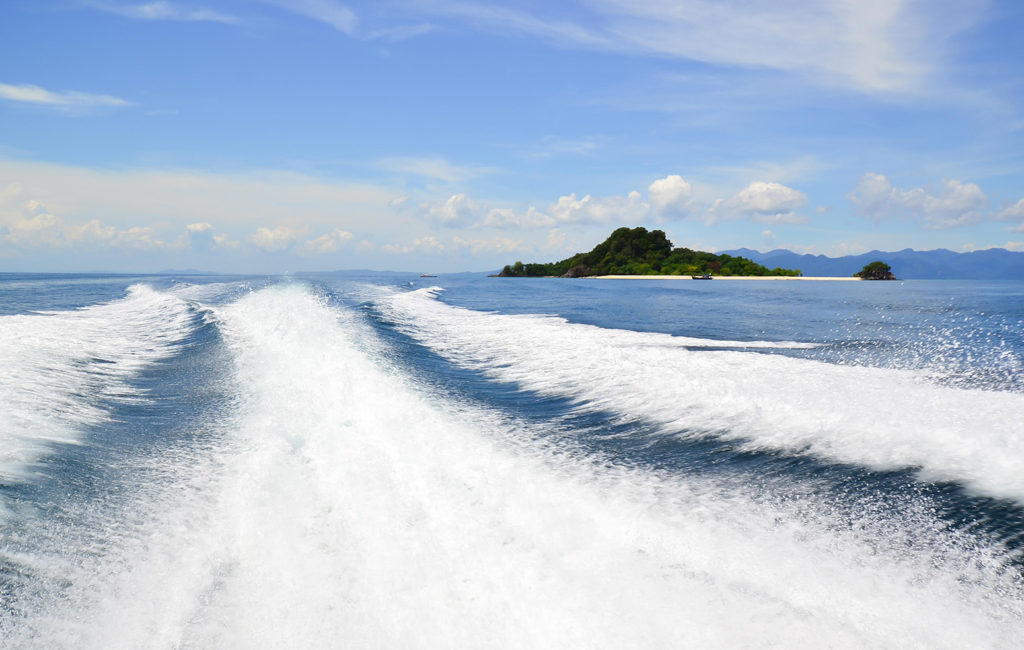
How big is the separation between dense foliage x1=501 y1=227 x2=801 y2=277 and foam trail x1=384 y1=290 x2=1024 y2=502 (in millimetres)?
95100

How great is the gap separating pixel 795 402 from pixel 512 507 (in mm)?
3898

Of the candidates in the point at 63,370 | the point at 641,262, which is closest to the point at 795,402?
the point at 63,370

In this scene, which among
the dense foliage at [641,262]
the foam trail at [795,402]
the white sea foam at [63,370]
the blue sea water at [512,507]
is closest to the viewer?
the blue sea water at [512,507]

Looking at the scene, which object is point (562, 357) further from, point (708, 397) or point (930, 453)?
point (930, 453)

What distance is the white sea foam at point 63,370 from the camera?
5004mm

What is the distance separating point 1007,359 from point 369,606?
11.3 m

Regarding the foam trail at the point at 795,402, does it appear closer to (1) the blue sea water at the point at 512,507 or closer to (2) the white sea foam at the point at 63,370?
(1) the blue sea water at the point at 512,507

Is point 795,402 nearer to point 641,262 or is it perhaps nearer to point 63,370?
point 63,370

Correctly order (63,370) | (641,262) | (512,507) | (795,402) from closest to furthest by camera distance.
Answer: (512,507)
(795,402)
(63,370)
(641,262)

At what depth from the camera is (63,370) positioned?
7.77 m

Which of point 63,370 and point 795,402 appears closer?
point 795,402

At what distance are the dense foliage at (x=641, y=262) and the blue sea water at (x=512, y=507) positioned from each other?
98063 mm

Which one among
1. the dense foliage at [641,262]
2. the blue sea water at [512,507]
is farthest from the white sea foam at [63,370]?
the dense foliage at [641,262]

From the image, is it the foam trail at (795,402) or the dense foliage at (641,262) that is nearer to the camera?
the foam trail at (795,402)
